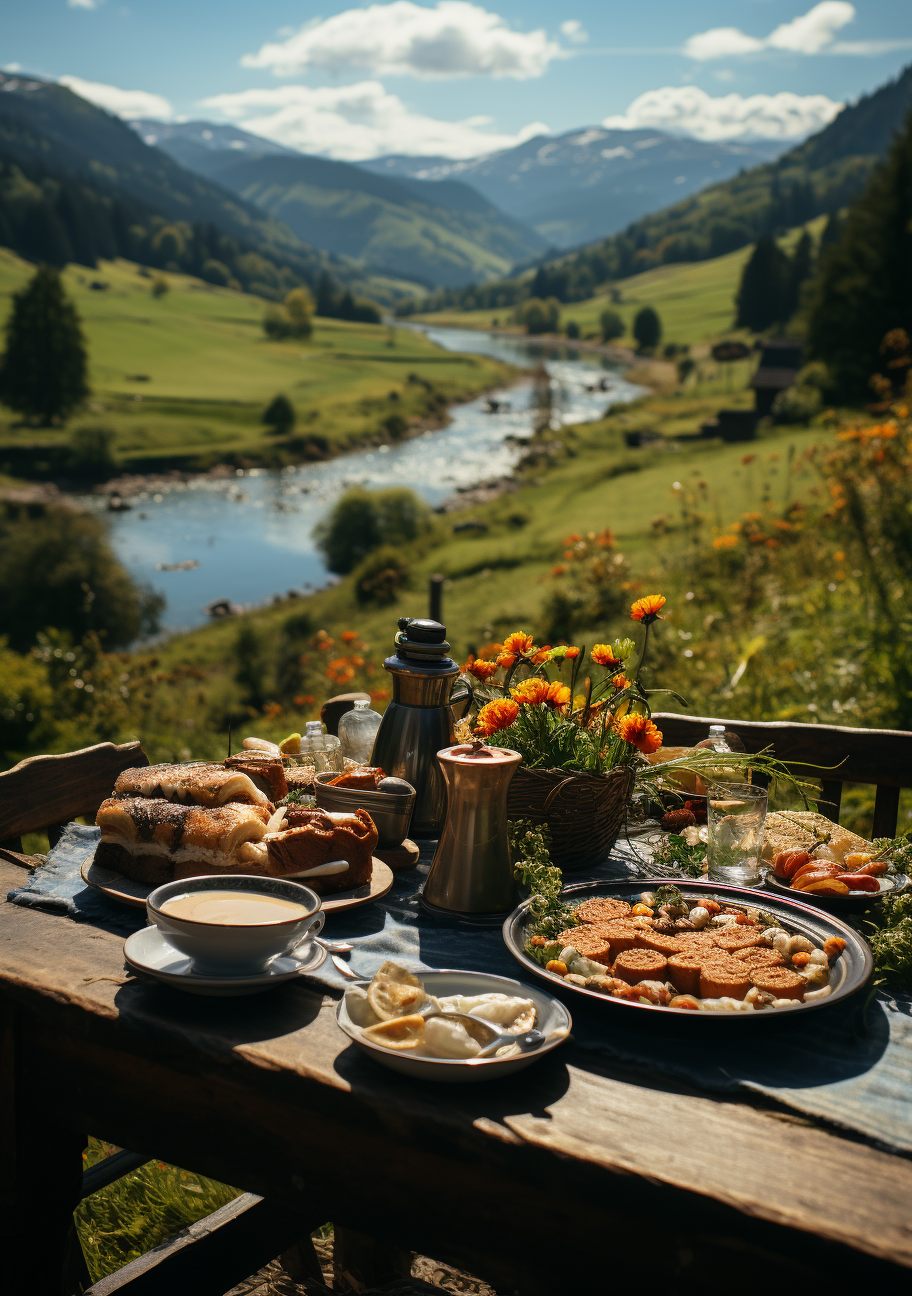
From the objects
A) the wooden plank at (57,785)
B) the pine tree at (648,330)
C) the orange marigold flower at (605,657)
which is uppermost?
the pine tree at (648,330)

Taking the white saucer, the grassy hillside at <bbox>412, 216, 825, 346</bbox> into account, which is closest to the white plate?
the white saucer

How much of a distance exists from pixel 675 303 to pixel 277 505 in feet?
277

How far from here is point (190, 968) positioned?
1696mm

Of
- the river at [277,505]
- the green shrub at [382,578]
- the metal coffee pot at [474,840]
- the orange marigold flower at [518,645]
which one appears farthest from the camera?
the river at [277,505]

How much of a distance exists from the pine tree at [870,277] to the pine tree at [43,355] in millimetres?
49379

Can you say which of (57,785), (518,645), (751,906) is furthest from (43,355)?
(751,906)

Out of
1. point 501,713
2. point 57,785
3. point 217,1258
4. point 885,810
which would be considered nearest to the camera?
point 501,713

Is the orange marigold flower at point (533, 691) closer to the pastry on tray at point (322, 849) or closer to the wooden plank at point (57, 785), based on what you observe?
the pastry on tray at point (322, 849)

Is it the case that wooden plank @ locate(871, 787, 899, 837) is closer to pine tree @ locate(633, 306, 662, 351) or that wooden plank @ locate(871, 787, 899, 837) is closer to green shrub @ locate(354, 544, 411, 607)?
green shrub @ locate(354, 544, 411, 607)

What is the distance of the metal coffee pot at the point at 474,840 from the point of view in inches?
79.1

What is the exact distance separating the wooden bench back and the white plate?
5.79 feet

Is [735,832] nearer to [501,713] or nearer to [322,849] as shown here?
[501,713]

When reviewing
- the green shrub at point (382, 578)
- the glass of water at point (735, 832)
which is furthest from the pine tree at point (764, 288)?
the glass of water at point (735, 832)

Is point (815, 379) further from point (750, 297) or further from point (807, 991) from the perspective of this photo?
point (750, 297)
